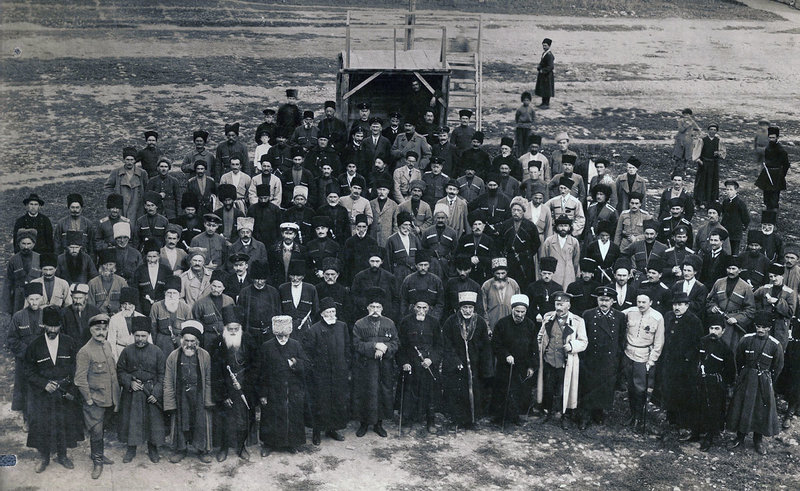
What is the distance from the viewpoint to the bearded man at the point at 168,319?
1018 cm

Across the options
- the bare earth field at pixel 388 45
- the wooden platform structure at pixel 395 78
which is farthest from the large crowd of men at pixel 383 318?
the wooden platform structure at pixel 395 78

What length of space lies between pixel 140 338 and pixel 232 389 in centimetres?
109

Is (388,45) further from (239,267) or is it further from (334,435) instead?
(334,435)

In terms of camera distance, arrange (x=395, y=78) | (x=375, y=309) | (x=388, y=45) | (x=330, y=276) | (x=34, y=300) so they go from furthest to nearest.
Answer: (x=388, y=45), (x=395, y=78), (x=330, y=276), (x=375, y=309), (x=34, y=300)

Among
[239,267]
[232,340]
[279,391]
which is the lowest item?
[279,391]

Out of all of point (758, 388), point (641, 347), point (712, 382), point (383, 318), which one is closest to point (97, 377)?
point (383, 318)

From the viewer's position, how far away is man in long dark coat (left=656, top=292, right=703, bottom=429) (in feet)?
34.0

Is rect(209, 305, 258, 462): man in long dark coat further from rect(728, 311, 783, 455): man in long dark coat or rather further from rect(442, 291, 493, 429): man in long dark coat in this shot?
rect(728, 311, 783, 455): man in long dark coat

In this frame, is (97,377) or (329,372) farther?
(329,372)

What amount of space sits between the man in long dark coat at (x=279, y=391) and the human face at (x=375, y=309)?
97 centimetres

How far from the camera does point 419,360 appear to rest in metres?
10.5

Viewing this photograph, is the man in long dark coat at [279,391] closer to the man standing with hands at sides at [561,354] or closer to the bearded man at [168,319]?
the bearded man at [168,319]

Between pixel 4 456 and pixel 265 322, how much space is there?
10.1 ft

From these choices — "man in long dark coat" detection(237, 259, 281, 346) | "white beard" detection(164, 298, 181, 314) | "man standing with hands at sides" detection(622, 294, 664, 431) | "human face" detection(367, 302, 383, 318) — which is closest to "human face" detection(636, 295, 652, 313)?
"man standing with hands at sides" detection(622, 294, 664, 431)
